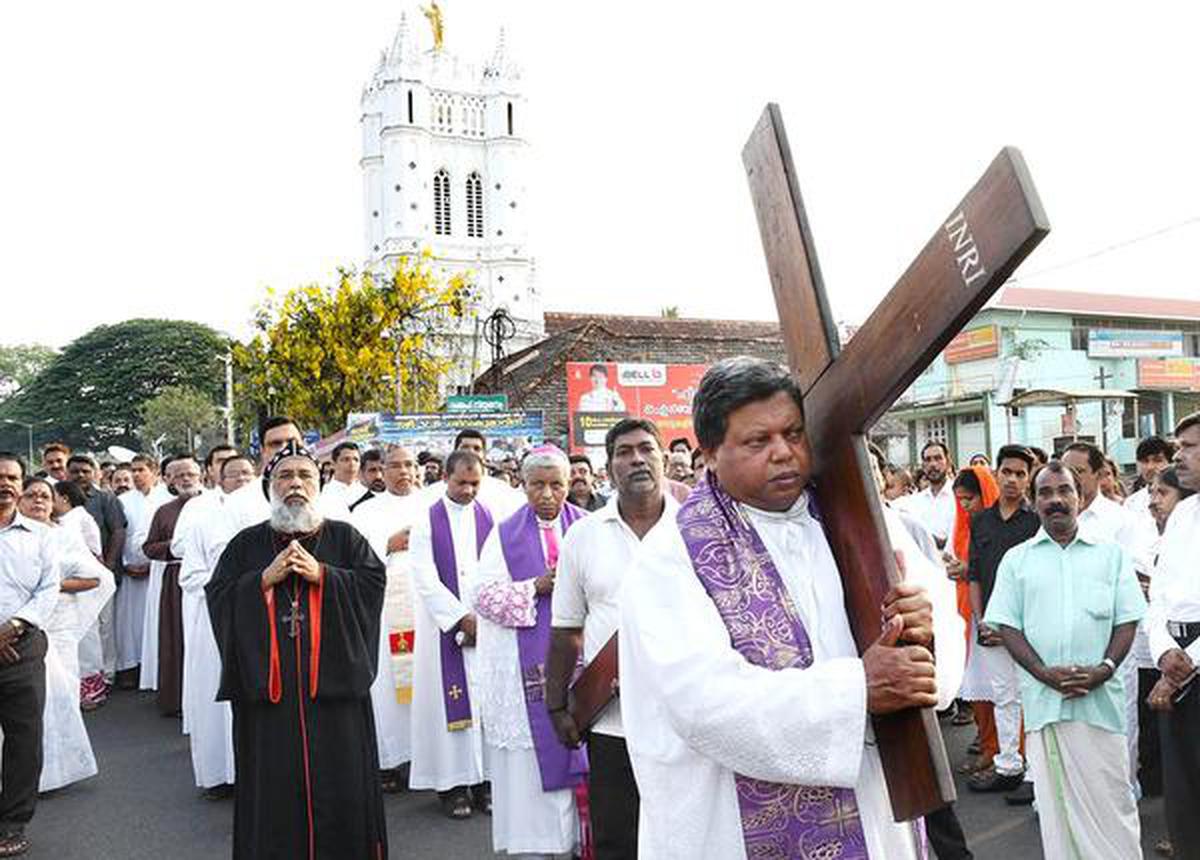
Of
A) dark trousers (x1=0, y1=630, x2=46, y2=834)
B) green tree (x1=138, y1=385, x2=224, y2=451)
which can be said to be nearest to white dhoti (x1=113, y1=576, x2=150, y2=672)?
dark trousers (x1=0, y1=630, x2=46, y2=834)

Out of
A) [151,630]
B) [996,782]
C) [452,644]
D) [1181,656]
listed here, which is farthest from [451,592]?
[151,630]

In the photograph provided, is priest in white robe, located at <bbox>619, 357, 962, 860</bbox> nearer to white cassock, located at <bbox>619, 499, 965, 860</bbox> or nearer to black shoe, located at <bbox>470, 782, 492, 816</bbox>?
white cassock, located at <bbox>619, 499, 965, 860</bbox>

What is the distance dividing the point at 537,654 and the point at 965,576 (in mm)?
3569

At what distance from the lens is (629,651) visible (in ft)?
7.60

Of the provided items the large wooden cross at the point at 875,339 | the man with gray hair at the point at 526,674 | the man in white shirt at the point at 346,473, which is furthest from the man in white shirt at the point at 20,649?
the large wooden cross at the point at 875,339

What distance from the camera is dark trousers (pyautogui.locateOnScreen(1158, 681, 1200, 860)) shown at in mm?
4184

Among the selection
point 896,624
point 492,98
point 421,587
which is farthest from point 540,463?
point 492,98

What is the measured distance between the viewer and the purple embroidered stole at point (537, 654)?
4875mm

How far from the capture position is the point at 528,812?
4.91m

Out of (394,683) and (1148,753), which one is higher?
(394,683)

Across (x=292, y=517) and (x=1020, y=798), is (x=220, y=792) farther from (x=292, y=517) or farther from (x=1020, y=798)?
(x=1020, y=798)

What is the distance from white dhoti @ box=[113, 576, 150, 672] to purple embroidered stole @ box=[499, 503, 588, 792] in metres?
7.28

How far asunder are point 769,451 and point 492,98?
231 ft

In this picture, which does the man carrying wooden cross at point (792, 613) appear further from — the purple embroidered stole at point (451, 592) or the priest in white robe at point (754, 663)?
the purple embroidered stole at point (451, 592)
